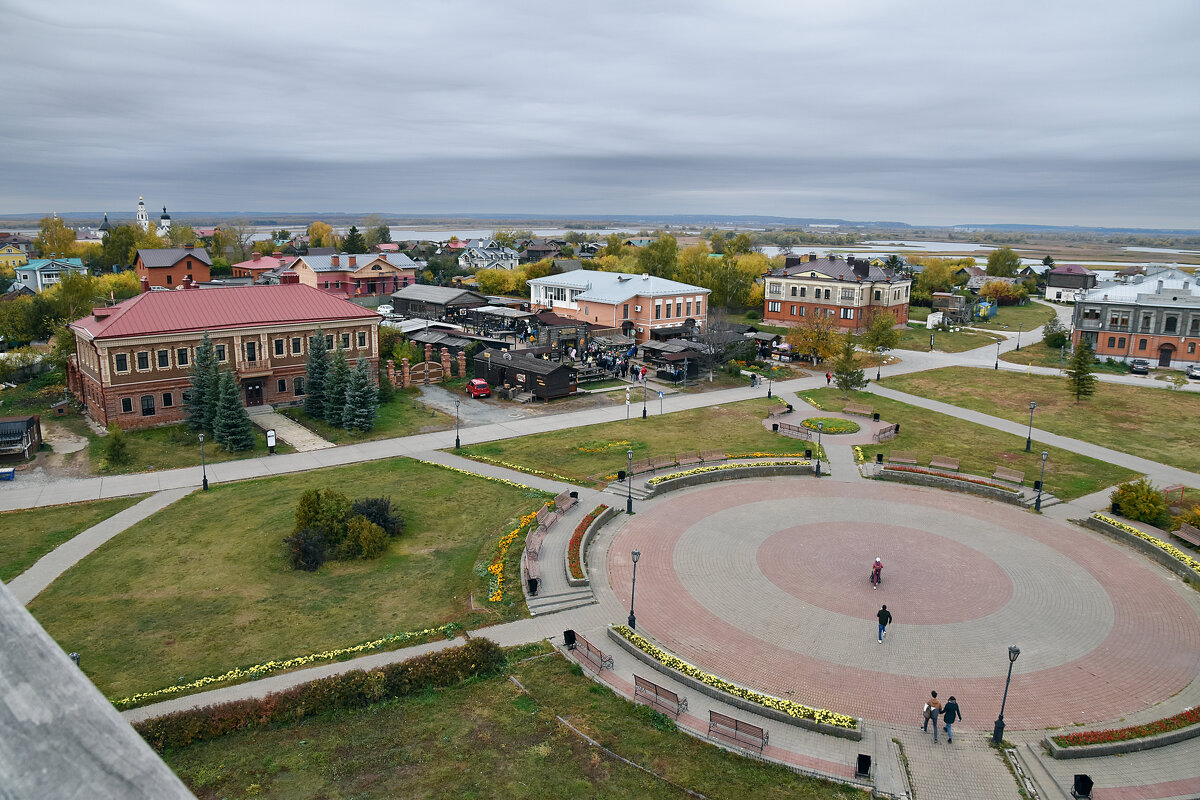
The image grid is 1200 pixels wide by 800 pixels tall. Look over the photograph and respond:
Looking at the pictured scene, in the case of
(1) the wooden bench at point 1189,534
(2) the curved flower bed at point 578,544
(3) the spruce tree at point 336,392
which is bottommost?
(2) the curved flower bed at point 578,544

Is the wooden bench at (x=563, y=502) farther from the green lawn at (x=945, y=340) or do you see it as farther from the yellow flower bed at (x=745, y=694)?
the green lawn at (x=945, y=340)

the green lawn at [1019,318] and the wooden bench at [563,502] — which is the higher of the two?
the green lawn at [1019,318]

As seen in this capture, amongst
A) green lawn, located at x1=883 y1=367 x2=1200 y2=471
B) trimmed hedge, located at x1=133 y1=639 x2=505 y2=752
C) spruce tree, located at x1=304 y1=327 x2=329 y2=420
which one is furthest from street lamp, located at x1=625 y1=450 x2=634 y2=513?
green lawn, located at x1=883 y1=367 x2=1200 y2=471

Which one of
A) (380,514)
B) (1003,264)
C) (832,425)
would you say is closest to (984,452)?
(832,425)

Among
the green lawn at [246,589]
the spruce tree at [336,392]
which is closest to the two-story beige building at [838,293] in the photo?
the spruce tree at [336,392]

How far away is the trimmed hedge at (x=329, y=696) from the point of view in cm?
1728

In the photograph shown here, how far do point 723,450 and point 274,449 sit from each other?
23.8m

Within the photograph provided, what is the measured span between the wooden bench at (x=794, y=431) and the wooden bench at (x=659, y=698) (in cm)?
2595

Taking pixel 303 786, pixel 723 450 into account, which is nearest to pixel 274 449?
pixel 723 450

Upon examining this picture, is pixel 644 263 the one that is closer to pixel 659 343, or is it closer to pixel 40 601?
pixel 659 343

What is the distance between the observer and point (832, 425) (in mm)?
45562

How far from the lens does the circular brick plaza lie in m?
20.2

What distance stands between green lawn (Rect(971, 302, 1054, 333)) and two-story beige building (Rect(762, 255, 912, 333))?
14489 millimetres

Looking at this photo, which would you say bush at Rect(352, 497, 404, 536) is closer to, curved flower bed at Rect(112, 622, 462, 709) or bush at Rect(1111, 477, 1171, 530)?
curved flower bed at Rect(112, 622, 462, 709)
